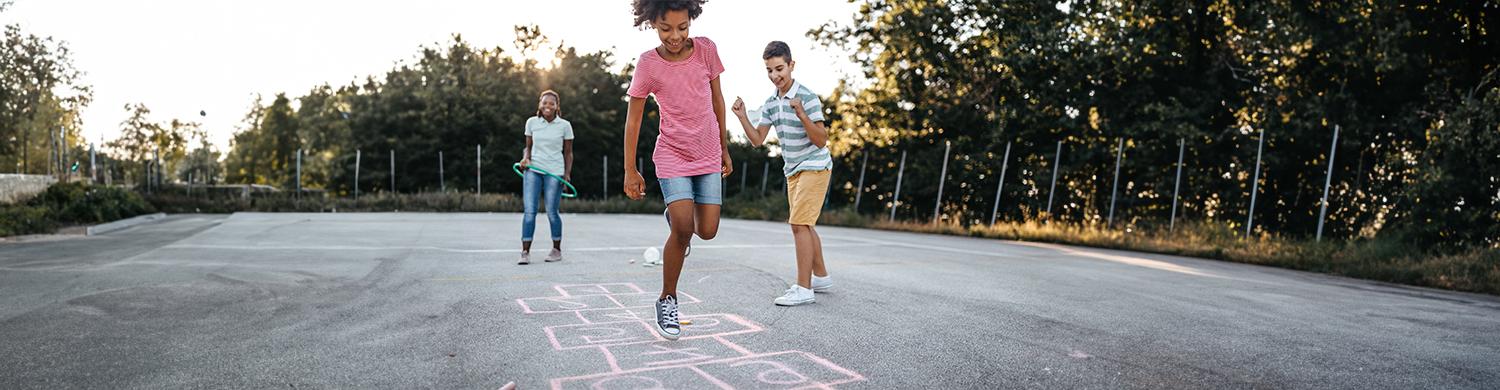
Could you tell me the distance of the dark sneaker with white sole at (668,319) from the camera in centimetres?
394

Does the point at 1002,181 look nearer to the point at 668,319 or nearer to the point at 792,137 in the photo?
the point at 792,137

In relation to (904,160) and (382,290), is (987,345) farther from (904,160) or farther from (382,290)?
(904,160)

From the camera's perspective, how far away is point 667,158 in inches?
159

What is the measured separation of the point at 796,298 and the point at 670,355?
1.68 meters

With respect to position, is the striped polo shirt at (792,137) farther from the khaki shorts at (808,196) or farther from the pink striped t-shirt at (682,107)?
the pink striped t-shirt at (682,107)

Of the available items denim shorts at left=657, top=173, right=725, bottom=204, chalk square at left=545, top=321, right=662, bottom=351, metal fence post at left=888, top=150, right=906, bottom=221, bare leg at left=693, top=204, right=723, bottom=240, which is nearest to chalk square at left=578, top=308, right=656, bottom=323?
chalk square at left=545, top=321, right=662, bottom=351

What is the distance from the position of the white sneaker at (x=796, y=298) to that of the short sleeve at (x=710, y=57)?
1.59 m

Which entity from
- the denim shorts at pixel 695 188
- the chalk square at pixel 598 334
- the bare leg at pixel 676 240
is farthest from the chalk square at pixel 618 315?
the denim shorts at pixel 695 188

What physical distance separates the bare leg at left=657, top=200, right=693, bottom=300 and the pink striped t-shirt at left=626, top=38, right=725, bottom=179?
157mm

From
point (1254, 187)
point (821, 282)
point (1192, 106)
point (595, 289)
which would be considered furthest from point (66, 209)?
point (1192, 106)

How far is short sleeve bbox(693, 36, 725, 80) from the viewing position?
13.5ft

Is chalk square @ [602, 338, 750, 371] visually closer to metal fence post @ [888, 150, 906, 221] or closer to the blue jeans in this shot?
the blue jeans

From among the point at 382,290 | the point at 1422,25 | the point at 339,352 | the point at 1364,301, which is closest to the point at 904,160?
the point at 1422,25

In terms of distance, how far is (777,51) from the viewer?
519 cm
